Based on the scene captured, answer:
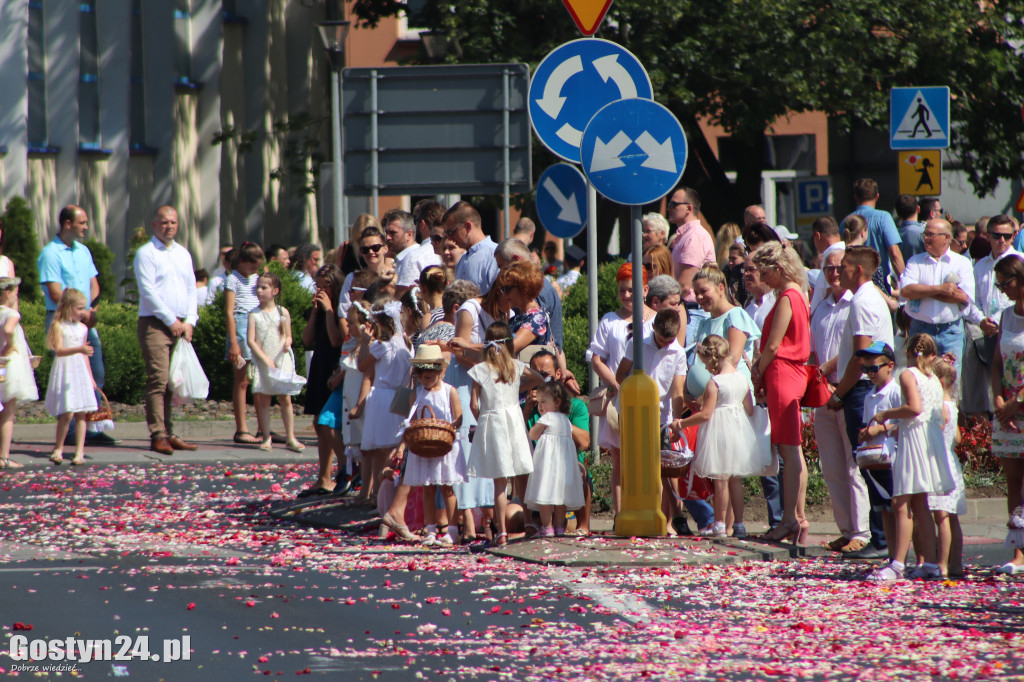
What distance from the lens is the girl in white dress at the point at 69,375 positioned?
46.0 feet

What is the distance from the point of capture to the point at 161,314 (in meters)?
14.8

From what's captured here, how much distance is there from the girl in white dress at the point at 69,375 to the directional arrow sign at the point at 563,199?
503cm

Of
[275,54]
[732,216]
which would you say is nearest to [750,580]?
[732,216]

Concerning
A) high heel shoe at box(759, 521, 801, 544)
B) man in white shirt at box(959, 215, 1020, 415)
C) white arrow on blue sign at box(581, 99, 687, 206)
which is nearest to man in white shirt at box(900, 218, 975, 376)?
man in white shirt at box(959, 215, 1020, 415)

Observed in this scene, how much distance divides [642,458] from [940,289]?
169 inches

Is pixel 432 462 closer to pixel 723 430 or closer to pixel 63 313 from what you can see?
pixel 723 430

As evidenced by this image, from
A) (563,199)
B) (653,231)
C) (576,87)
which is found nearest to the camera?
(576,87)

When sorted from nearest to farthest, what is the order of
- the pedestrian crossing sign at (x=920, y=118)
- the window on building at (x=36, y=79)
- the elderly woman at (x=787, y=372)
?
the elderly woman at (x=787, y=372) → the pedestrian crossing sign at (x=920, y=118) → the window on building at (x=36, y=79)

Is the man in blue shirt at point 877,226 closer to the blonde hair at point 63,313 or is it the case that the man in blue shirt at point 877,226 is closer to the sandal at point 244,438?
the sandal at point 244,438

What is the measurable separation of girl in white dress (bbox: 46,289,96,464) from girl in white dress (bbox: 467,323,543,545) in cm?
553

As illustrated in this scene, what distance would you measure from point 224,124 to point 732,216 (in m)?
10.6

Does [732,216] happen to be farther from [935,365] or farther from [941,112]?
[935,365]

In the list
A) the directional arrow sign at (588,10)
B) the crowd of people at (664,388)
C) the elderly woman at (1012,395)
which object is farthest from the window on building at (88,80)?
the elderly woman at (1012,395)

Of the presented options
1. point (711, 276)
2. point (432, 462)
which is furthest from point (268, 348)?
point (711, 276)
